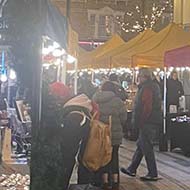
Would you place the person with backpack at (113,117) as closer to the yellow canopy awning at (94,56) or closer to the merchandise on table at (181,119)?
the merchandise on table at (181,119)

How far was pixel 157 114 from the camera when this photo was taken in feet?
30.0

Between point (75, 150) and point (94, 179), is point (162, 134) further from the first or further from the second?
point (75, 150)

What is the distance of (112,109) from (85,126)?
1.10 metres

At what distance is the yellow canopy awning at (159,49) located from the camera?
12.9 meters

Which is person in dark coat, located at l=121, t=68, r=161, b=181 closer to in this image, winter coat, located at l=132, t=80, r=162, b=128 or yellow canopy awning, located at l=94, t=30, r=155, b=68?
winter coat, located at l=132, t=80, r=162, b=128

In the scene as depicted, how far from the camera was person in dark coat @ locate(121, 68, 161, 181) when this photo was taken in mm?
8902

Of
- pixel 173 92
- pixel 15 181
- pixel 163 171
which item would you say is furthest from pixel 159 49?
pixel 15 181

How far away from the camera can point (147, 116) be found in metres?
Result: 8.92

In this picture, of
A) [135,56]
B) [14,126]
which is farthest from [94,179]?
[135,56]

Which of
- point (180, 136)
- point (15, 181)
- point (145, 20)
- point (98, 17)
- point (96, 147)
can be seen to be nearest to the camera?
point (96, 147)

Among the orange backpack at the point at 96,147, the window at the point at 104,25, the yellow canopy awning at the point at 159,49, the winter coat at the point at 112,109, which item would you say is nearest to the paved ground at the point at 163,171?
the winter coat at the point at 112,109

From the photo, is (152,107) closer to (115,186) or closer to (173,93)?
(115,186)

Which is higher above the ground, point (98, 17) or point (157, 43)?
point (98, 17)

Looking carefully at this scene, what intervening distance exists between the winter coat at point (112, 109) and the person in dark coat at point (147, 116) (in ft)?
3.17
